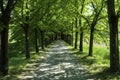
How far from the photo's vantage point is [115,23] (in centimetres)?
1577

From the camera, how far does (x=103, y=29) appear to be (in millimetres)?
28891

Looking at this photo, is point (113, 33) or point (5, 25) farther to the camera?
point (113, 33)

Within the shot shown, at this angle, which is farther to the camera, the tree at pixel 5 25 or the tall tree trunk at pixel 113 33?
the tall tree trunk at pixel 113 33

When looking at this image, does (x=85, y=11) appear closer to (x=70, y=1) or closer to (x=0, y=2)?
(x=70, y=1)

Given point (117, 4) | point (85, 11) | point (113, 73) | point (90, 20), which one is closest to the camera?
point (113, 73)

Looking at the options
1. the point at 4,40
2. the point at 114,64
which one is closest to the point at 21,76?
the point at 4,40

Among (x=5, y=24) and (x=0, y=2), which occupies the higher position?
(x=0, y=2)

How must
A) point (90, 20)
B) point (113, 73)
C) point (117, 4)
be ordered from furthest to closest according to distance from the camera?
point (90, 20) < point (117, 4) < point (113, 73)

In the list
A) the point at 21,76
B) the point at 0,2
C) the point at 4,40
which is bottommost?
the point at 21,76

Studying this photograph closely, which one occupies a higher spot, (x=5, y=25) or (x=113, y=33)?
(x=5, y=25)

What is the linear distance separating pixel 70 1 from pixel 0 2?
1129 centimetres

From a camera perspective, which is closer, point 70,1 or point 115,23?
point 115,23

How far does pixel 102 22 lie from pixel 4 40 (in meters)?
14.2

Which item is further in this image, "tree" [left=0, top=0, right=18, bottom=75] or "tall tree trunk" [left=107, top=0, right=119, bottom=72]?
"tall tree trunk" [left=107, top=0, right=119, bottom=72]
